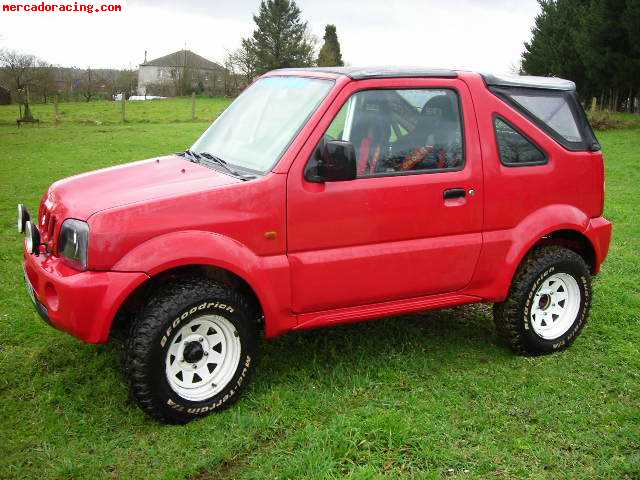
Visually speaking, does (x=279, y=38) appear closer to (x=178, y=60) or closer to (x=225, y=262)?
(x=178, y=60)

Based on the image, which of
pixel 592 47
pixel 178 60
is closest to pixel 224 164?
pixel 592 47

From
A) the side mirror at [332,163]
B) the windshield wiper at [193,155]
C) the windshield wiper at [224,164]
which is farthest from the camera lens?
the windshield wiper at [193,155]

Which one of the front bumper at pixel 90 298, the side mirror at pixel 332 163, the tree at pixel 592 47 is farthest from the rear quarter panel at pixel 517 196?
the tree at pixel 592 47

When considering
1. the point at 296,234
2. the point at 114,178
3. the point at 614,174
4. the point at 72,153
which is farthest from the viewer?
the point at 72,153

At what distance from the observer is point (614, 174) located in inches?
566

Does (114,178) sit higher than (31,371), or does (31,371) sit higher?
→ (114,178)

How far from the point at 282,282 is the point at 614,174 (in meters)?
12.4

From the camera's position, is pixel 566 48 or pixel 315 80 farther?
pixel 566 48

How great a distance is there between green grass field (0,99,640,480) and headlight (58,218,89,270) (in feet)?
3.22

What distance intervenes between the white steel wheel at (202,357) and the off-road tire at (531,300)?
202 centimetres

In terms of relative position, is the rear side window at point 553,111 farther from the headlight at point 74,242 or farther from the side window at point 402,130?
the headlight at point 74,242

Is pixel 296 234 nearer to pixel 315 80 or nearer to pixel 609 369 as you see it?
pixel 315 80

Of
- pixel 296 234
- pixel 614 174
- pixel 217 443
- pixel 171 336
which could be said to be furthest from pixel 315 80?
pixel 614 174

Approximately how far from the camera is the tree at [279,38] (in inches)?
2463
